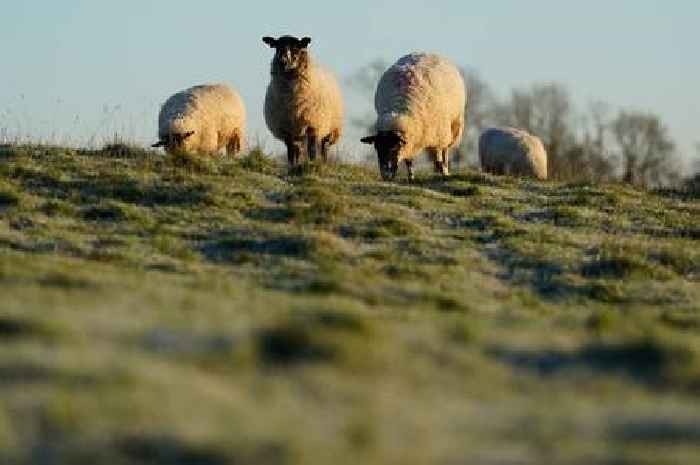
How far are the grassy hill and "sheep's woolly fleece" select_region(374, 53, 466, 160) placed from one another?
5.23 meters

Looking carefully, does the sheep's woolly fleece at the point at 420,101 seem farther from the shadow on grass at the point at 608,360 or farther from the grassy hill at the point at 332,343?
the shadow on grass at the point at 608,360

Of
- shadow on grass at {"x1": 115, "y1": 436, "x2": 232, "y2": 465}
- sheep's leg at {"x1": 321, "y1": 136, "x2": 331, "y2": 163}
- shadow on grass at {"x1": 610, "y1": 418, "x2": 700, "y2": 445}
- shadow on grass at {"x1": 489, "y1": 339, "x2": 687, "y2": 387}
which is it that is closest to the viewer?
shadow on grass at {"x1": 115, "y1": 436, "x2": 232, "y2": 465}

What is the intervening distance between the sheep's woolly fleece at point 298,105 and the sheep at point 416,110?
0.88 meters

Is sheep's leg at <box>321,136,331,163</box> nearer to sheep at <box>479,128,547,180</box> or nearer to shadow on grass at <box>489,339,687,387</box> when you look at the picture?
sheep at <box>479,128,547,180</box>

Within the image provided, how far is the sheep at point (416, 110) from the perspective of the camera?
58.2 ft

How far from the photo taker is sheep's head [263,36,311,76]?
18156 mm

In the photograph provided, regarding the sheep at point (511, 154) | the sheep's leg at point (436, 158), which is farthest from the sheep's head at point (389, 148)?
the sheep at point (511, 154)

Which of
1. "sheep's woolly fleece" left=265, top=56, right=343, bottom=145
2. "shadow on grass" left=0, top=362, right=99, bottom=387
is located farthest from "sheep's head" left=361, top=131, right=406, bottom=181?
"shadow on grass" left=0, top=362, right=99, bottom=387

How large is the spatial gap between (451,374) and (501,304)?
4.16 meters

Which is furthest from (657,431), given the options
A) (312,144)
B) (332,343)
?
(312,144)

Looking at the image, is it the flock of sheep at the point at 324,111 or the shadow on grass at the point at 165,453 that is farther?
the flock of sheep at the point at 324,111

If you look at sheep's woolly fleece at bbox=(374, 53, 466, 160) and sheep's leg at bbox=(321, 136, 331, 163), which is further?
sheep's leg at bbox=(321, 136, 331, 163)

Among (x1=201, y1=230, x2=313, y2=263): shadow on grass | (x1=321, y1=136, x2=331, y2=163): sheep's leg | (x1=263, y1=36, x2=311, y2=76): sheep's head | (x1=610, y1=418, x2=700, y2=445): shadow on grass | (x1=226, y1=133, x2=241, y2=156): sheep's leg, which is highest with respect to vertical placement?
(x1=263, y1=36, x2=311, y2=76): sheep's head

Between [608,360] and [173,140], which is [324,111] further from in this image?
[608,360]
